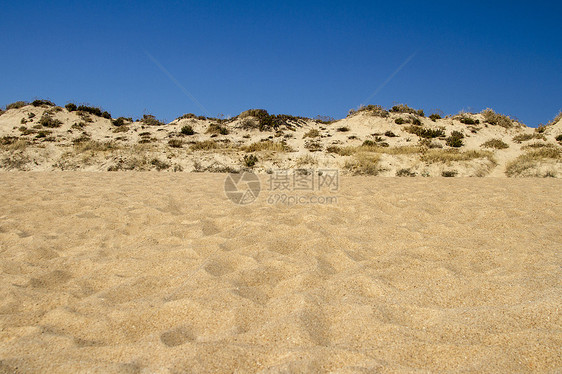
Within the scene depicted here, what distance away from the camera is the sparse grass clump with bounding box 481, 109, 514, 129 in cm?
2262

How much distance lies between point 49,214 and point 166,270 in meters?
3.51

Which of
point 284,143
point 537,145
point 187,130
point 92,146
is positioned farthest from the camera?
point 187,130

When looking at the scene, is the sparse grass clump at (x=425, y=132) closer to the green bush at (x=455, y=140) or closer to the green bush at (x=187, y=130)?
the green bush at (x=455, y=140)

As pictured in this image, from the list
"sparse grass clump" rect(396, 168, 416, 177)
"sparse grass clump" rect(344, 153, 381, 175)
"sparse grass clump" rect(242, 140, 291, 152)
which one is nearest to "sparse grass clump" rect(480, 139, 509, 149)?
"sparse grass clump" rect(396, 168, 416, 177)

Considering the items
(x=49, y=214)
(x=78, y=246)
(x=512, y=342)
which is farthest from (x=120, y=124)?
(x=512, y=342)

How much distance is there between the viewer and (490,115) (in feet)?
76.7

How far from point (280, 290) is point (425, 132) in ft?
67.2

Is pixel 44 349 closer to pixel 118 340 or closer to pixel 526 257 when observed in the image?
pixel 118 340

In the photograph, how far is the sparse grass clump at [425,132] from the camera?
20.3m

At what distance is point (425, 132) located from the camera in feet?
67.7

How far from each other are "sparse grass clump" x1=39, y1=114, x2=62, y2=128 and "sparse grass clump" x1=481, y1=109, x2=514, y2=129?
1253 inches

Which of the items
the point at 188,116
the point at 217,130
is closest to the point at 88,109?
the point at 188,116

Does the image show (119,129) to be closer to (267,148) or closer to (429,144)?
(267,148)

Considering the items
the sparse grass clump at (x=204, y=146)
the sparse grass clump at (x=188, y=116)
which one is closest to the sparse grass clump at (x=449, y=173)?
the sparse grass clump at (x=204, y=146)
